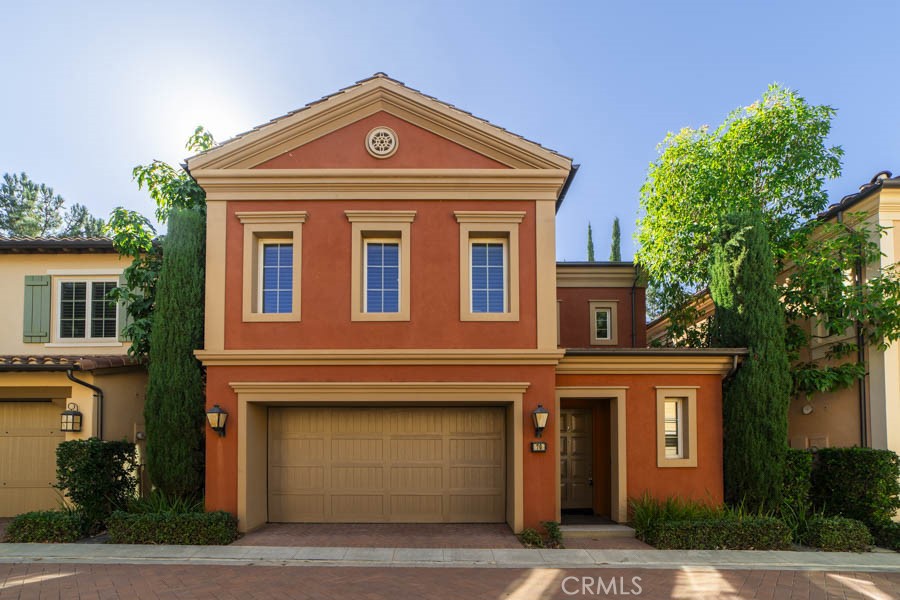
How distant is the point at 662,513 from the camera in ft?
35.1

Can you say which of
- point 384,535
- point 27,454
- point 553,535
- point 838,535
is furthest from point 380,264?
point 838,535

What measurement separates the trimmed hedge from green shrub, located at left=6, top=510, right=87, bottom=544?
977 centimetres

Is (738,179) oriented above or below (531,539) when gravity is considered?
above

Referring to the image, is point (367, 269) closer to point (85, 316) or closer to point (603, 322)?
point (85, 316)

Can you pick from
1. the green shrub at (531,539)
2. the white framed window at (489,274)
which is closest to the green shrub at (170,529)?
the green shrub at (531,539)

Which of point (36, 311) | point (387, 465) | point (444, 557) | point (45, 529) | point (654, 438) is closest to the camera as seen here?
point (444, 557)

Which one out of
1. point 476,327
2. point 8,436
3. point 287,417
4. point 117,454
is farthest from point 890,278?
point 8,436

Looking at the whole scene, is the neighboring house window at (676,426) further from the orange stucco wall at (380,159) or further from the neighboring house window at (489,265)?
the orange stucco wall at (380,159)

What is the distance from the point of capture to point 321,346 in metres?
11.1

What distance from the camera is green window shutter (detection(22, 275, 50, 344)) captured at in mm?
13844

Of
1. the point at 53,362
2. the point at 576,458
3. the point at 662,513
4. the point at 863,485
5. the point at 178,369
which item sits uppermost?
the point at 53,362

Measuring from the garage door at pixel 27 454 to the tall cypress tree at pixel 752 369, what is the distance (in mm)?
13406

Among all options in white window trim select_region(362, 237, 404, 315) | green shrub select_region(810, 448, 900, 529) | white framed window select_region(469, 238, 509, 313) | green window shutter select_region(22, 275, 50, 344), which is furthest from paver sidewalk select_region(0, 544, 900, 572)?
green window shutter select_region(22, 275, 50, 344)

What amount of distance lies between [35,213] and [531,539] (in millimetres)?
36204
